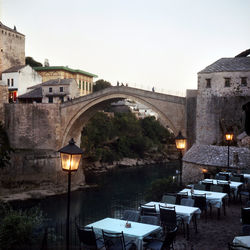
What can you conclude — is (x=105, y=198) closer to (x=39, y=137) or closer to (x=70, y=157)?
(x=39, y=137)

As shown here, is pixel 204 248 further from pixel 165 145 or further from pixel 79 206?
pixel 165 145

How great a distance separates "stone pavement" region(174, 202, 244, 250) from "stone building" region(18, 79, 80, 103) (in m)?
24.0

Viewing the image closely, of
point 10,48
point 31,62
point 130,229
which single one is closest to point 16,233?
point 130,229

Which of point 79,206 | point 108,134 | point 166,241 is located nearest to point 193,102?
point 79,206

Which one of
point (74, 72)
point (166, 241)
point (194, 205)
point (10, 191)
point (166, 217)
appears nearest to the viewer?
point (166, 241)

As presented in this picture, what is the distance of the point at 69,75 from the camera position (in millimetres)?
47500

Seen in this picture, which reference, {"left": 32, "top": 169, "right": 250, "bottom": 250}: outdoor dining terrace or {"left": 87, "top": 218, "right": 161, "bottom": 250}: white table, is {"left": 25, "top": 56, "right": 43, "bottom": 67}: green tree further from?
{"left": 87, "top": 218, "right": 161, "bottom": 250}: white table

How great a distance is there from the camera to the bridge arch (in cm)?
2346

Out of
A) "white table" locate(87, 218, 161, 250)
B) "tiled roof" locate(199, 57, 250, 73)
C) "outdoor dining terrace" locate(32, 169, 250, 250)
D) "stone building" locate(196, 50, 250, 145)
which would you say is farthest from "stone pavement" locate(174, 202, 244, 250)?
"tiled roof" locate(199, 57, 250, 73)

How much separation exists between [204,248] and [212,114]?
13.8 metres

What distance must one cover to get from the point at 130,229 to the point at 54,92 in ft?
89.0

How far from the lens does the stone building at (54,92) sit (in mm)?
31953

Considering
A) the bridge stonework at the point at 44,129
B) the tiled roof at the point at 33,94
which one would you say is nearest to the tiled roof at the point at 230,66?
the bridge stonework at the point at 44,129

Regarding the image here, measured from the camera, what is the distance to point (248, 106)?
321cm
